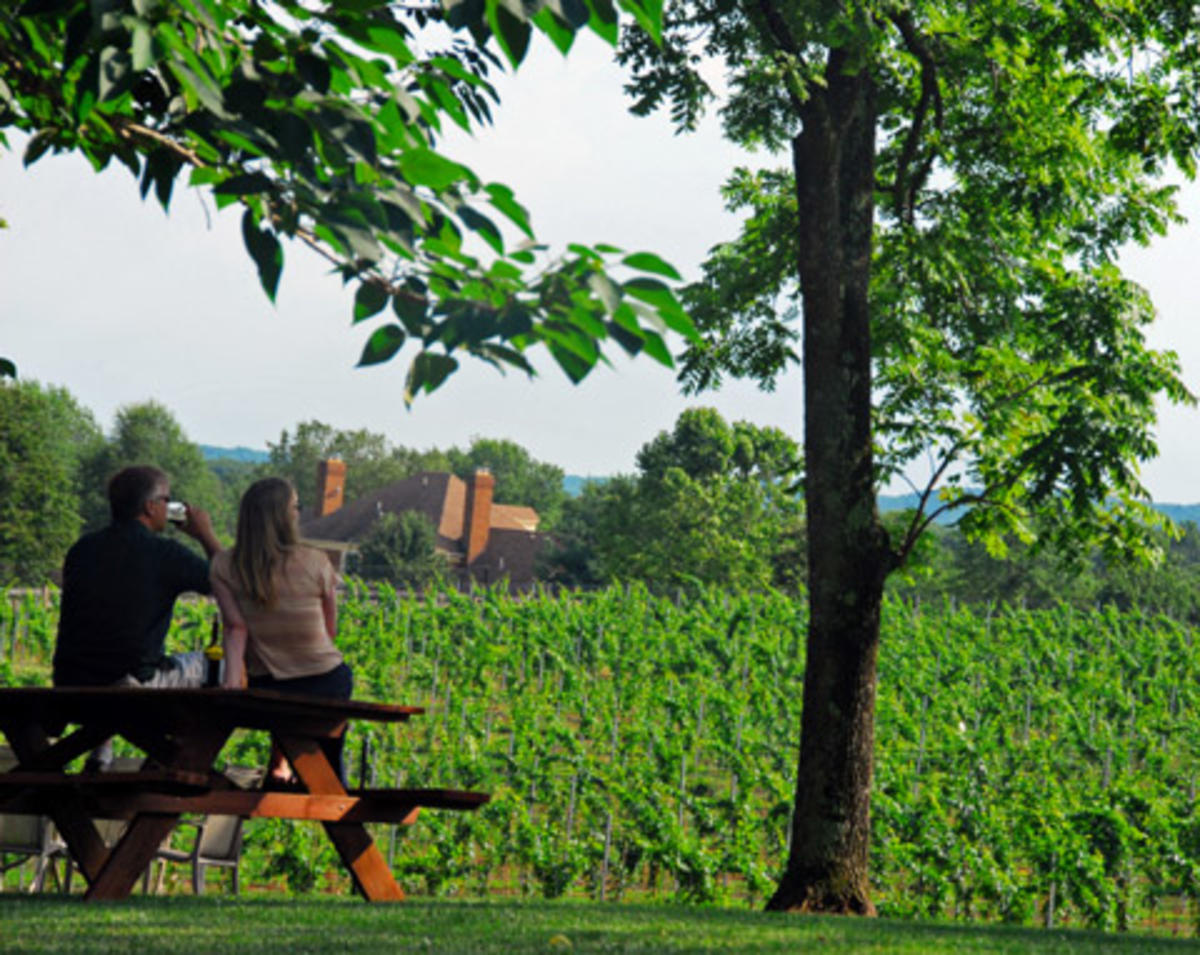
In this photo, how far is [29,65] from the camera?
11.9 feet

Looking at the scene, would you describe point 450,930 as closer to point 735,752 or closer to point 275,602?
point 275,602

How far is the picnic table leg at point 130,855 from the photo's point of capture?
5.76 meters

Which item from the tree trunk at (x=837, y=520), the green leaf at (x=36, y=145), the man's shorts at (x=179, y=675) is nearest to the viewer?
the green leaf at (x=36, y=145)

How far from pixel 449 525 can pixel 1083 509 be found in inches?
2704

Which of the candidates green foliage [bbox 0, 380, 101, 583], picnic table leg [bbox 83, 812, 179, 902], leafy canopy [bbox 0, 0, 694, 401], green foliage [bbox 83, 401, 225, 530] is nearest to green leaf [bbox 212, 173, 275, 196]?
leafy canopy [bbox 0, 0, 694, 401]

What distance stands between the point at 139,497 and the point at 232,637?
2.11 ft

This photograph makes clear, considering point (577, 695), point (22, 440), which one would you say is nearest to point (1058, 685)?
point (577, 695)

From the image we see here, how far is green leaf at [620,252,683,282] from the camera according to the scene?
236 centimetres

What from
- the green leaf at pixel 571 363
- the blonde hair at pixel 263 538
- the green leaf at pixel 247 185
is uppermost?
the green leaf at pixel 247 185

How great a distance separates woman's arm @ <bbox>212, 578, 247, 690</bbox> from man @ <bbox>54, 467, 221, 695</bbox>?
15 cm

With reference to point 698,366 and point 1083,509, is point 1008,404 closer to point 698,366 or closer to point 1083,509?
point 1083,509

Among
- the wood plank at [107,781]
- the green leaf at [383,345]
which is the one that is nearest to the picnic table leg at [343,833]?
→ the wood plank at [107,781]

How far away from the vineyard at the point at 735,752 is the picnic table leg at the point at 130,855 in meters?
6.13

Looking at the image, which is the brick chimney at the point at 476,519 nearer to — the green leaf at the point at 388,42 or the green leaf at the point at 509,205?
the green leaf at the point at 388,42
